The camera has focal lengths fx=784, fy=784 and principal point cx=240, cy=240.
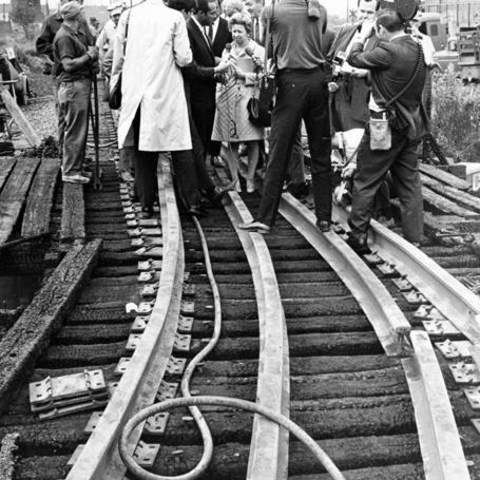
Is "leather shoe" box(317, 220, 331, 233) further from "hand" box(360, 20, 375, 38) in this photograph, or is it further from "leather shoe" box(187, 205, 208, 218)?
"hand" box(360, 20, 375, 38)

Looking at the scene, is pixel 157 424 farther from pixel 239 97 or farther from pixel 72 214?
pixel 239 97

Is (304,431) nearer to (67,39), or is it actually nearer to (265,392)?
(265,392)

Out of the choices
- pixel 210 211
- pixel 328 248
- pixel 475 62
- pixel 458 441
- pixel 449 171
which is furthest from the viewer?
pixel 475 62

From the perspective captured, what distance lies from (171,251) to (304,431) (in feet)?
8.42

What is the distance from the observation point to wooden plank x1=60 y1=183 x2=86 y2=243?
6.37 meters

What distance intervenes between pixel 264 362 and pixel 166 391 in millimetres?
503

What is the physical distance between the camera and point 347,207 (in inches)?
280

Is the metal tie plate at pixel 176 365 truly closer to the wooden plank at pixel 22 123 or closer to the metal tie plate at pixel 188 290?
the metal tie plate at pixel 188 290

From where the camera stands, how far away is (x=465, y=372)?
156 inches

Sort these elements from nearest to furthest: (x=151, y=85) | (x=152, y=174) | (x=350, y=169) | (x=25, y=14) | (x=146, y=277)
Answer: (x=146, y=277) < (x=151, y=85) < (x=350, y=169) < (x=152, y=174) < (x=25, y=14)

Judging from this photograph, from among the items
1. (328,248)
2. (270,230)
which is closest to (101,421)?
(328,248)

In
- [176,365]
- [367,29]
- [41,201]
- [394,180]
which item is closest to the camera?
[176,365]

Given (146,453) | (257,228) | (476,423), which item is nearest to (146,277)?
(257,228)

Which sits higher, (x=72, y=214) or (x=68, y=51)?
(x=68, y=51)
